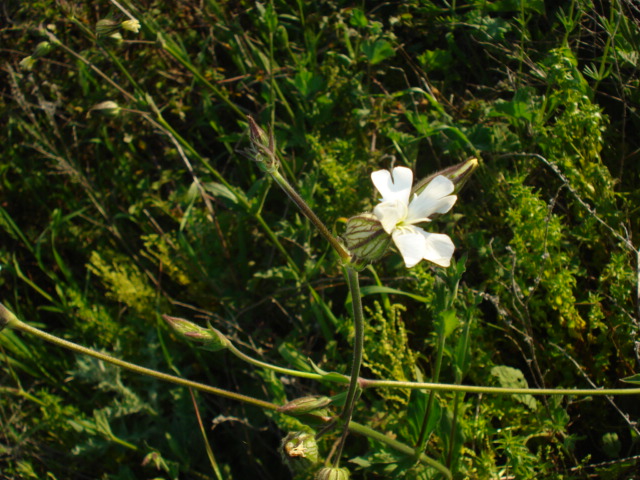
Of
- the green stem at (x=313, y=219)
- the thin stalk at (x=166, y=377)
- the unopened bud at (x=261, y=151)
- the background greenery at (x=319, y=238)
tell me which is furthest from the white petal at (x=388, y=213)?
the thin stalk at (x=166, y=377)

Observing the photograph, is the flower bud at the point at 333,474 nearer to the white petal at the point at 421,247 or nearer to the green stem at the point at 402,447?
the green stem at the point at 402,447

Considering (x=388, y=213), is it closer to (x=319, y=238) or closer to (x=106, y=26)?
(x=319, y=238)

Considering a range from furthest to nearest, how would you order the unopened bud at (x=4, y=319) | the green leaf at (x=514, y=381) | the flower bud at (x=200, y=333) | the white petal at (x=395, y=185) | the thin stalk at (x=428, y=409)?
the green leaf at (x=514, y=381) < the thin stalk at (x=428, y=409) < the flower bud at (x=200, y=333) < the unopened bud at (x=4, y=319) < the white petal at (x=395, y=185)

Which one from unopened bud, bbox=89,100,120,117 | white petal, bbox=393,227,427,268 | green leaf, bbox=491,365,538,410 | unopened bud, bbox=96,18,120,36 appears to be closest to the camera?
white petal, bbox=393,227,427,268

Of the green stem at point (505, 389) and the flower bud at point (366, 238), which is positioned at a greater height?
the flower bud at point (366, 238)

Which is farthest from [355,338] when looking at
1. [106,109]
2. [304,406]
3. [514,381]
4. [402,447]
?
[106,109]

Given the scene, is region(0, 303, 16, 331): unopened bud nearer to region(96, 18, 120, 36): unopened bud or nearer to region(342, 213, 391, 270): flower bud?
region(342, 213, 391, 270): flower bud

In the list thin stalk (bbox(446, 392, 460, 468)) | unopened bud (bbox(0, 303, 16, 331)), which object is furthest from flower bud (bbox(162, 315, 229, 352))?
thin stalk (bbox(446, 392, 460, 468))
